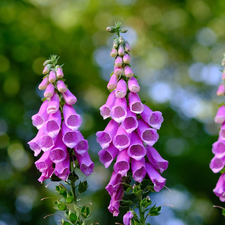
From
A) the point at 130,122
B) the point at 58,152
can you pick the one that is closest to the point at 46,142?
the point at 58,152

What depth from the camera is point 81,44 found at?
1184 centimetres

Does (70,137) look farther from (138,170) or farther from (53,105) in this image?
(138,170)

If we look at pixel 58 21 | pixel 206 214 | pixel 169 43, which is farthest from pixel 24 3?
pixel 206 214

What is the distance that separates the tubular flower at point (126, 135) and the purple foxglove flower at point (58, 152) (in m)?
0.22

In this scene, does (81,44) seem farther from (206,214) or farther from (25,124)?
(206,214)

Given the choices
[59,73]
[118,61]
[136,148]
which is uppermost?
[118,61]

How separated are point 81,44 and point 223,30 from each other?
4.99m

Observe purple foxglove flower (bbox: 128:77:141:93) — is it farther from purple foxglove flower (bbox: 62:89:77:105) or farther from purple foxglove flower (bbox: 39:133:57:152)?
purple foxglove flower (bbox: 39:133:57:152)

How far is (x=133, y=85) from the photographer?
7.59ft

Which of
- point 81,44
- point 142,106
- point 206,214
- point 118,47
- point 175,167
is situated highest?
point 81,44

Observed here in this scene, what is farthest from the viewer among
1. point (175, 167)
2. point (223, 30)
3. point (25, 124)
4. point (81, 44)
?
point (223, 30)

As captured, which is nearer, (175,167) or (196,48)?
(175,167)

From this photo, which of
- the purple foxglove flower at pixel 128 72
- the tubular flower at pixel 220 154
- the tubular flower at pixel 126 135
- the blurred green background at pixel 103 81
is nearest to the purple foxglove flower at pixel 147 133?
the tubular flower at pixel 126 135

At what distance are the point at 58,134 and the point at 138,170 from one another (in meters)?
0.57
